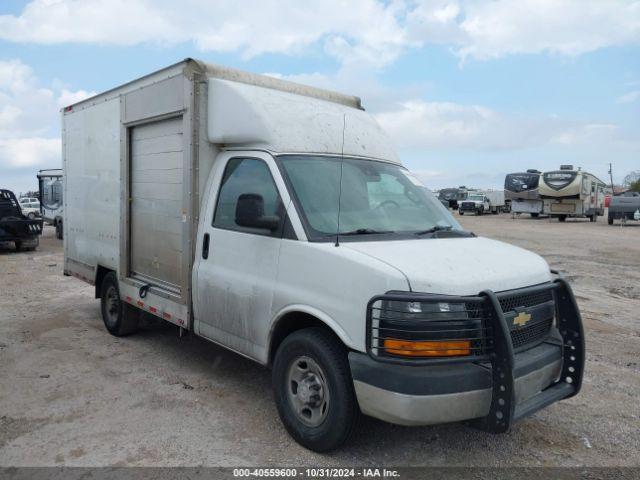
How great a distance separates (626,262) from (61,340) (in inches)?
Result: 526

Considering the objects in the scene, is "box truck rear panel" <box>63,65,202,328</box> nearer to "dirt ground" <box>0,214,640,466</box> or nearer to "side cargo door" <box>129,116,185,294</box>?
"side cargo door" <box>129,116,185,294</box>

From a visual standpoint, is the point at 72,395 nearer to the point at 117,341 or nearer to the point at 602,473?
the point at 117,341

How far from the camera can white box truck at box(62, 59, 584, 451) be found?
3.36 meters

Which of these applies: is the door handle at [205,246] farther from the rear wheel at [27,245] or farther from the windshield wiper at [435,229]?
the rear wheel at [27,245]

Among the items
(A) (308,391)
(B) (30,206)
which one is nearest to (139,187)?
(A) (308,391)

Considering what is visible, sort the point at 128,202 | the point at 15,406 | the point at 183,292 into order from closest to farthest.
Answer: the point at 15,406 → the point at 183,292 → the point at 128,202

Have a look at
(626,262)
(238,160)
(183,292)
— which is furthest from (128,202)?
(626,262)

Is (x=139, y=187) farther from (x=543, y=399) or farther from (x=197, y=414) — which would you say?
(x=543, y=399)

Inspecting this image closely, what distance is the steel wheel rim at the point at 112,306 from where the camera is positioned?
689cm

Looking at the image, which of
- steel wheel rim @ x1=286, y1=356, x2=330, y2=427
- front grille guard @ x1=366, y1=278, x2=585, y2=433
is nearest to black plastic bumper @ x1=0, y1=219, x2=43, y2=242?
steel wheel rim @ x1=286, y1=356, x2=330, y2=427

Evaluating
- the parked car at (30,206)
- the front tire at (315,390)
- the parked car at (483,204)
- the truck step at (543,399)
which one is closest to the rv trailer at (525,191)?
the parked car at (483,204)

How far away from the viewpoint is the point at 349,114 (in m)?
5.40

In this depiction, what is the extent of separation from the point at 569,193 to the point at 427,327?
1209 inches

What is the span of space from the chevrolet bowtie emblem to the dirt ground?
98 centimetres
